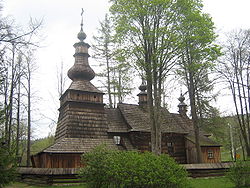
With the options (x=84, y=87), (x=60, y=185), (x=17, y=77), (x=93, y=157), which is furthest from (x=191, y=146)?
(x=17, y=77)

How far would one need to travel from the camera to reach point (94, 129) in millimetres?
21062

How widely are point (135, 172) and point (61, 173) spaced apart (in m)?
7.65

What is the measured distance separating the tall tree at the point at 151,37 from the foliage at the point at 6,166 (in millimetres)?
9421

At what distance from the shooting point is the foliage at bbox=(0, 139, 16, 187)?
31.6 ft

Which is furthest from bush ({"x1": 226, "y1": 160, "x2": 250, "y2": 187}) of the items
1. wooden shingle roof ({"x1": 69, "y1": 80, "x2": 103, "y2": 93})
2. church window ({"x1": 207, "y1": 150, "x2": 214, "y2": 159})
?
wooden shingle roof ({"x1": 69, "y1": 80, "x2": 103, "y2": 93})

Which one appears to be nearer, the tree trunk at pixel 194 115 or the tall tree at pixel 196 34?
the tall tree at pixel 196 34

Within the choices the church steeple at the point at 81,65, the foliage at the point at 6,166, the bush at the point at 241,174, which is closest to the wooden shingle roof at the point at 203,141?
the church steeple at the point at 81,65

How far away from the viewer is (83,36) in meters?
24.3

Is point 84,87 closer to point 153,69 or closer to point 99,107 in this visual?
point 99,107

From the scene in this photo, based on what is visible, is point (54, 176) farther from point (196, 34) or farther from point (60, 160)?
point (196, 34)

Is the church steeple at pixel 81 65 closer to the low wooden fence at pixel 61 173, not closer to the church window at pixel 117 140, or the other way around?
the church window at pixel 117 140

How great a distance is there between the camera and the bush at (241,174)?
1222 centimetres

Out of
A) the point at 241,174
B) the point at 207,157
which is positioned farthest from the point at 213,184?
the point at 207,157

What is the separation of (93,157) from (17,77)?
1478 centimetres
